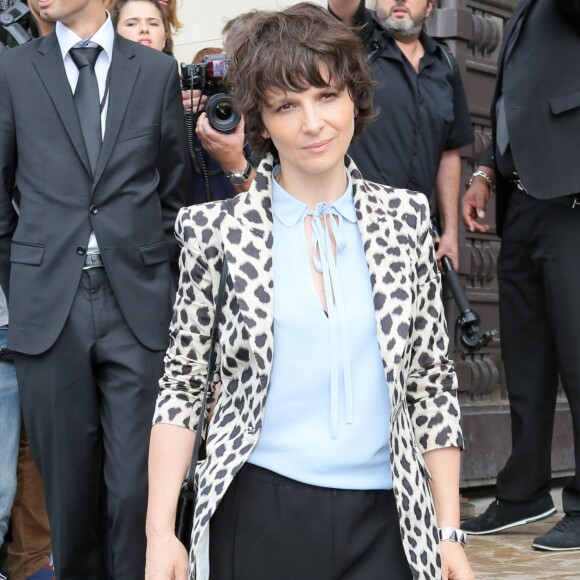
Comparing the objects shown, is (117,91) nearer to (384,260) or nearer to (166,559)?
(384,260)

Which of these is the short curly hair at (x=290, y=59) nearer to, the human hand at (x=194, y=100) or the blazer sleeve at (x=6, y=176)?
the blazer sleeve at (x=6, y=176)

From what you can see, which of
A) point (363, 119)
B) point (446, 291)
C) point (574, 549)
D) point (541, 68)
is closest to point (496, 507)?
point (574, 549)

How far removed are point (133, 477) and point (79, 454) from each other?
193 mm

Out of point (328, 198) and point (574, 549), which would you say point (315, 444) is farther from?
point (574, 549)

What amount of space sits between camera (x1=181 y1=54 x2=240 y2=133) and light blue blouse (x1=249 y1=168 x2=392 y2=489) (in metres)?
1.94

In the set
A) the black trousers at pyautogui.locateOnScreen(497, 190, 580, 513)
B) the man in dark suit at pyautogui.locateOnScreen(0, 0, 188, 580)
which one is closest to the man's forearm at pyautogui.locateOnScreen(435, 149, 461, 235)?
the black trousers at pyautogui.locateOnScreen(497, 190, 580, 513)

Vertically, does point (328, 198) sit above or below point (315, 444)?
Answer: above

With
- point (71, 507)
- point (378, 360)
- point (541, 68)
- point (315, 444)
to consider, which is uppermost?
point (541, 68)

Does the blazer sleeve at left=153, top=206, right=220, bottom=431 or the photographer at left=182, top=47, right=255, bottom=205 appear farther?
the photographer at left=182, top=47, right=255, bottom=205

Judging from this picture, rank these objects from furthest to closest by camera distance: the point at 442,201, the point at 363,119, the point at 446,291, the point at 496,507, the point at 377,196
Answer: the point at 446,291
the point at 442,201
the point at 496,507
the point at 363,119
the point at 377,196

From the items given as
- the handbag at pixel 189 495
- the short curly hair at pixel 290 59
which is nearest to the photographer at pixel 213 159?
the short curly hair at pixel 290 59

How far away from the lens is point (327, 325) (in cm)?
235

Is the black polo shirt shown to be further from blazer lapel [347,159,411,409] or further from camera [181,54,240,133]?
blazer lapel [347,159,411,409]

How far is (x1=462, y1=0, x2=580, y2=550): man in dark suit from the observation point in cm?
482
